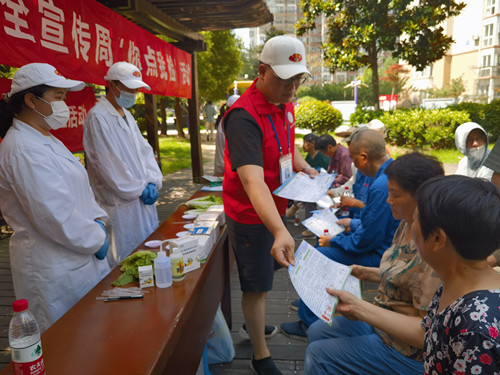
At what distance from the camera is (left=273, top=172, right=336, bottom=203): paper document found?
2.02 m

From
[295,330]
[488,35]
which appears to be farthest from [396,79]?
[295,330]

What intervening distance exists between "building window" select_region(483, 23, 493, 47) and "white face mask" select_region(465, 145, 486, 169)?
118 feet

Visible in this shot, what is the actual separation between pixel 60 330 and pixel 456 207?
1480 millimetres

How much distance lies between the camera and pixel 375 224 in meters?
2.55

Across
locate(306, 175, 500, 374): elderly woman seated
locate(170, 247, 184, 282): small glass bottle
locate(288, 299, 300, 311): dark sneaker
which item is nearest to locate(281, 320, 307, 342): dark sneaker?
locate(288, 299, 300, 311): dark sneaker

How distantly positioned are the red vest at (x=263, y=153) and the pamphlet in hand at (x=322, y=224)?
78 cm

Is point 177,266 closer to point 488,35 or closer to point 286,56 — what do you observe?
point 286,56

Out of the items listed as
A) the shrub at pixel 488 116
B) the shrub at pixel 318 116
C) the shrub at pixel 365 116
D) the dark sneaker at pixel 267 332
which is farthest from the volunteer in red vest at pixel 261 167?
the shrub at pixel 318 116

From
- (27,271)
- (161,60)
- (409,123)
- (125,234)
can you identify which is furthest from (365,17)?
(27,271)

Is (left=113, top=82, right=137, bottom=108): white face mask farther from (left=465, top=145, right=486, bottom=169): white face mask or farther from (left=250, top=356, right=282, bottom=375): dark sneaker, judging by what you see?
(left=465, top=145, right=486, bottom=169): white face mask

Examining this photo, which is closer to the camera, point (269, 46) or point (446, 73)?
point (269, 46)

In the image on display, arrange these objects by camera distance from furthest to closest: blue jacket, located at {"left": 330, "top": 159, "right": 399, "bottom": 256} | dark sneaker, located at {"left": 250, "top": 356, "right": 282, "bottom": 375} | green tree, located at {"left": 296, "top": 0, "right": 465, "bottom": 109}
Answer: green tree, located at {"left": 296, "top": 0, "right": 465, "bottom": 109} → blue jacket, located at {"left": 330, "top": 159, "right": 399, "bottom": 256} → dark sneaker, located at {"left": 250, "top": 356, "right": 282, "bottom": 375}

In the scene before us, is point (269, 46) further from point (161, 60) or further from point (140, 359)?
point (161, 60)

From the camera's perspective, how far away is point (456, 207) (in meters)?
0.98
